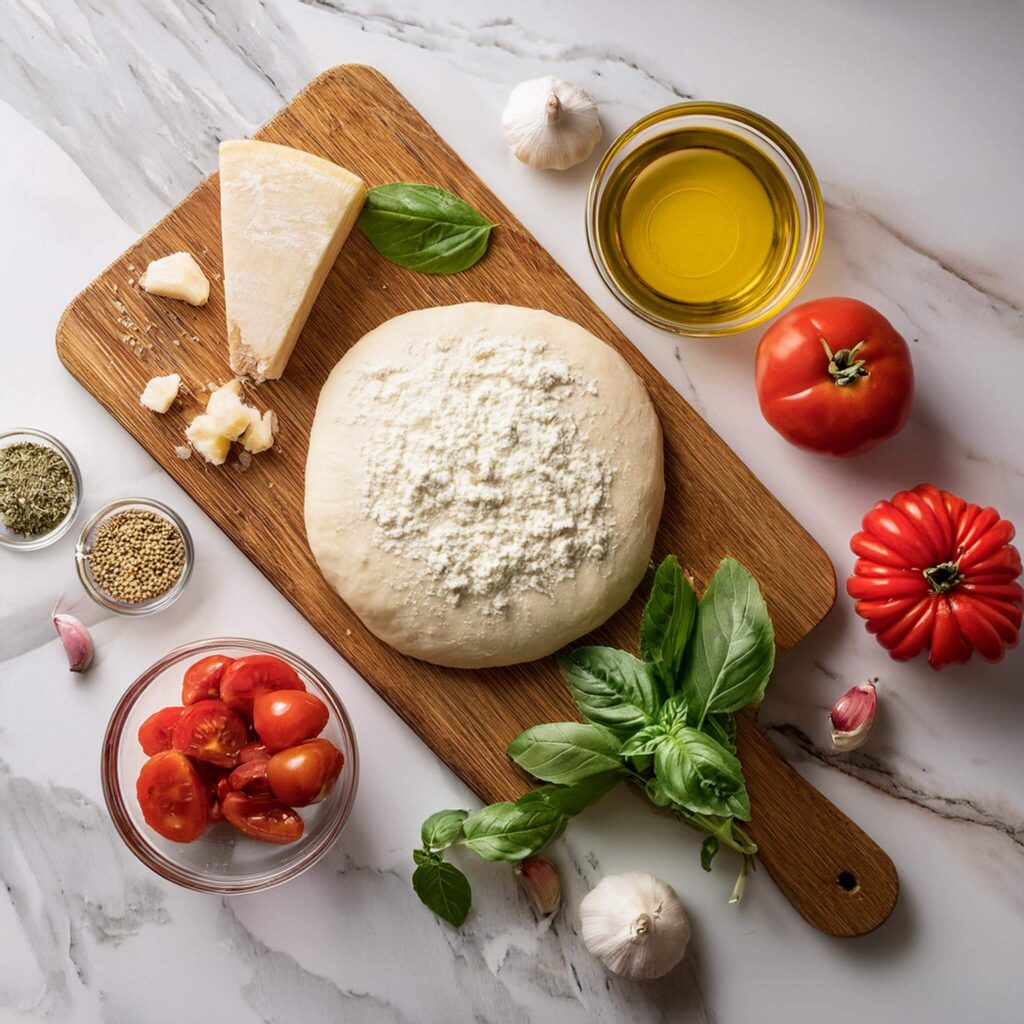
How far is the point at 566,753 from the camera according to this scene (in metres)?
1.50

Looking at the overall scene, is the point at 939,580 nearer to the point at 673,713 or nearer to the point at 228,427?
the point at 673,713

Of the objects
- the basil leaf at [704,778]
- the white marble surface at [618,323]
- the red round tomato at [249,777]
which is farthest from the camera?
the white marble surface at [618,323]

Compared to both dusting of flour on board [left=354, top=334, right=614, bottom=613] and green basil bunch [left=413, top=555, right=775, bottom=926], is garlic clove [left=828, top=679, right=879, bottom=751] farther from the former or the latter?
dusting of flour on board [left=354, top=334, right=614, bottom=613]

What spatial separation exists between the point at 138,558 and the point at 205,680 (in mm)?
273

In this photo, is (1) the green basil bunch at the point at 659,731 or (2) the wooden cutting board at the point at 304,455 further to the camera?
(2) the wooden cutting board at the point at 304,455

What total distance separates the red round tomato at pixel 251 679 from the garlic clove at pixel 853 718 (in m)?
0.96

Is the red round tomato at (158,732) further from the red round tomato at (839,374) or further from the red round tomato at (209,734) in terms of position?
the red round tomato at (839,374)

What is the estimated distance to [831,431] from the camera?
5.09 ft

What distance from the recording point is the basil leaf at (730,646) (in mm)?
1443

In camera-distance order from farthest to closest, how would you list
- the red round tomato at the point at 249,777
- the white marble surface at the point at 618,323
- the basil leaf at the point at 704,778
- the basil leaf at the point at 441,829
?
the white marble surface at the point at 618,323
the basil leaf at the point at 441,829
the red round tomato at the point at 249,777
the basil leaf at the point at 704,778

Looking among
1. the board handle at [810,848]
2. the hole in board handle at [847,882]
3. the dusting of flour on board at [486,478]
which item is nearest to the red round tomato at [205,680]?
the dusting of flour on board at [486,478]

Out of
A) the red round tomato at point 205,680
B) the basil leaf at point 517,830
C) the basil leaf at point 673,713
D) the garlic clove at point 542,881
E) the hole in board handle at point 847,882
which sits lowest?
the hole in board handle at point 847,882

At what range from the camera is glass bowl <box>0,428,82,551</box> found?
1639 mm

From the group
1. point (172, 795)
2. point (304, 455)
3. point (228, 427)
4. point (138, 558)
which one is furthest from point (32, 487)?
point (172, 795)
